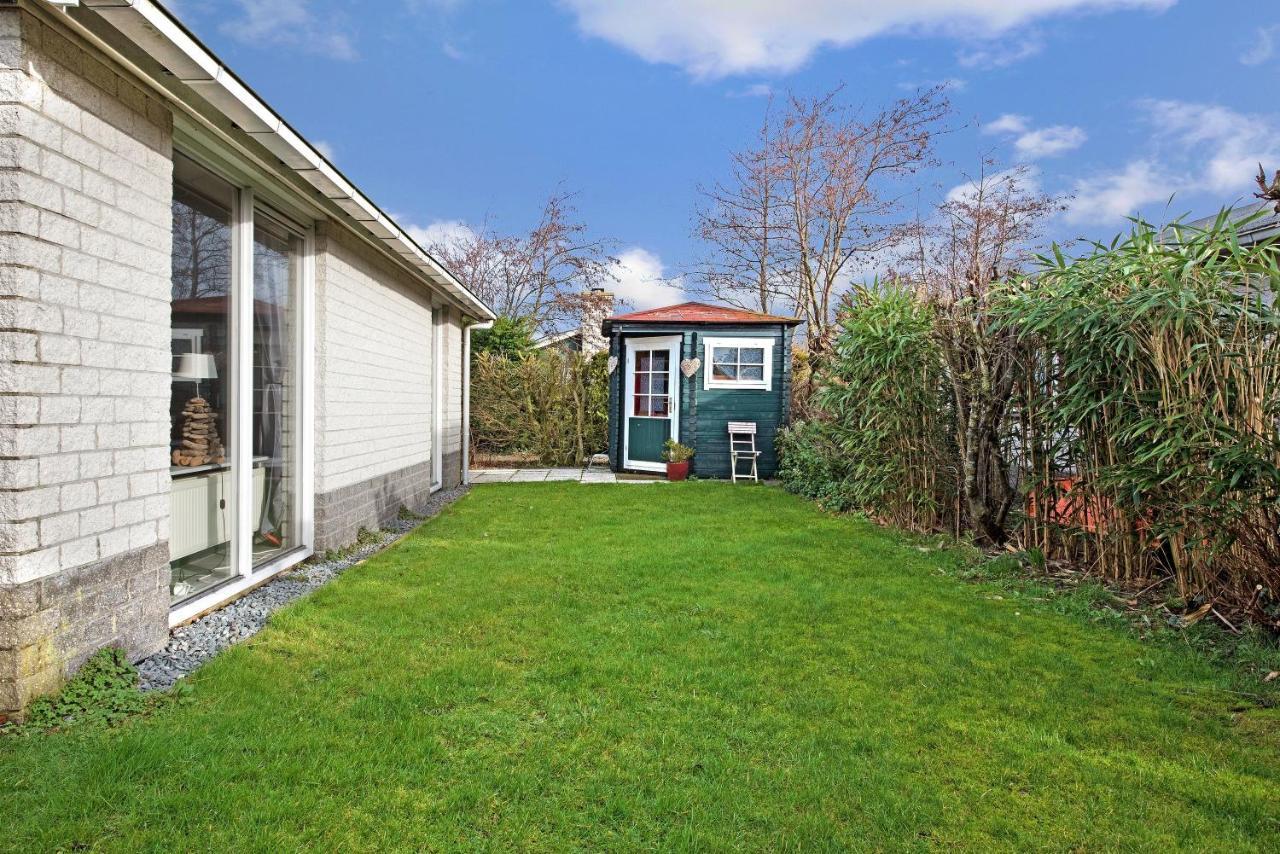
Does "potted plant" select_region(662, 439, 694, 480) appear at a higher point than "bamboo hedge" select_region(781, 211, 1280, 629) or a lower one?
lower

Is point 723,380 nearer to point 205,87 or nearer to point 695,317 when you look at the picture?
point 695,317

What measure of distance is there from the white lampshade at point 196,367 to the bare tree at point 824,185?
42.6 feet

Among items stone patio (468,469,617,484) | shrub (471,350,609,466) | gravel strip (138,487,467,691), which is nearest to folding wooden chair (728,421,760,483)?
stone patio (468,469,617,484)

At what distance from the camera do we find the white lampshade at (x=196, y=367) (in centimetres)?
340

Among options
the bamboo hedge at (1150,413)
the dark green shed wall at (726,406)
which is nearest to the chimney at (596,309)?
the dark green shed wall at (726,406)

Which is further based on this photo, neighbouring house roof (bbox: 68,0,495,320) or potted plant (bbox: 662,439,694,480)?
potted plant (bbox: 662,439,694,480)

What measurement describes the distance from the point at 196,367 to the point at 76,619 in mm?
1389

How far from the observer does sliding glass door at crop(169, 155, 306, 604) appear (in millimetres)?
3453

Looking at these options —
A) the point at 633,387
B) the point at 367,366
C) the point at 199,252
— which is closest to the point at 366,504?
the point at 367,366

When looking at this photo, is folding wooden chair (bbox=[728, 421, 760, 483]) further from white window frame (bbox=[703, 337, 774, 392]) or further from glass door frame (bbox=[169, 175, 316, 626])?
glass door frame (bbox=[169, 175, 316, 626])

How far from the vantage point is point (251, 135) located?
11.2ft

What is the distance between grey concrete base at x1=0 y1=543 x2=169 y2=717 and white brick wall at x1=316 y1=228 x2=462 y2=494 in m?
1.92

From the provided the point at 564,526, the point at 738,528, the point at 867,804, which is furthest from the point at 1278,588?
the point at 564,526

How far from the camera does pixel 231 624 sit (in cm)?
356
